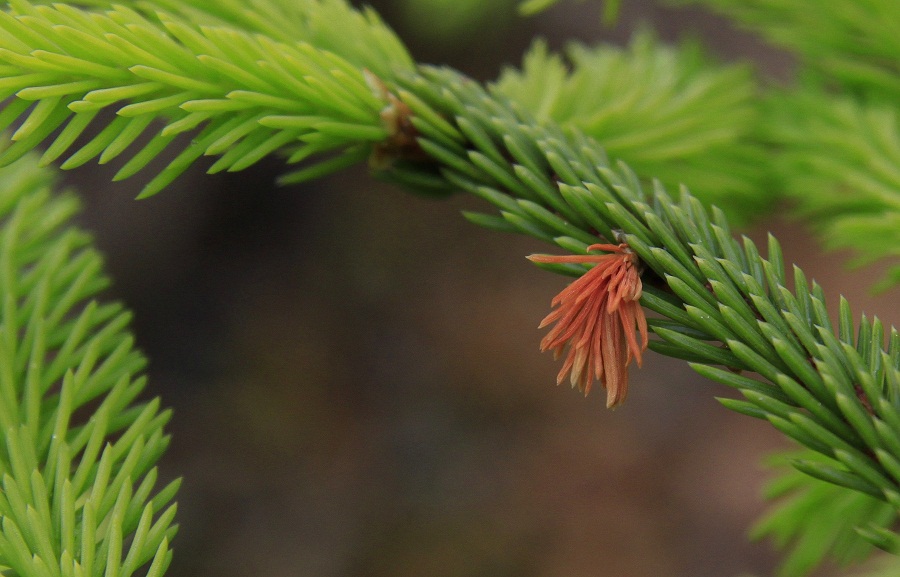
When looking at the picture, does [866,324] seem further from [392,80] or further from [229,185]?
[229,185]

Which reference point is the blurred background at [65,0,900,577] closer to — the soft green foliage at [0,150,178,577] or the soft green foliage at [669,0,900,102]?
the soft green foliage at [669,0,900,102]

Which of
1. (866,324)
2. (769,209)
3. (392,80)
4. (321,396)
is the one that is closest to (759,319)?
(866,324)

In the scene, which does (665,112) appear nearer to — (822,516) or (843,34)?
(843,34)

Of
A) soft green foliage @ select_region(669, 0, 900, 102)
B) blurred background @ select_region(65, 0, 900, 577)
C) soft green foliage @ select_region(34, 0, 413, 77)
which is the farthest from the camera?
blurred background @ select_region(65, 0, 900, 577)

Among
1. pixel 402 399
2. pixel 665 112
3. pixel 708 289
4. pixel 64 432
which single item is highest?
pixel 665 112

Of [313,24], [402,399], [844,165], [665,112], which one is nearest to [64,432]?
[313,24]

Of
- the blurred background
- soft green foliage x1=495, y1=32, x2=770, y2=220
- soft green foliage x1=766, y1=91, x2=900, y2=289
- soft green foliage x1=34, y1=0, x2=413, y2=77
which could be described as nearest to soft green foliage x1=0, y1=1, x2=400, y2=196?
soft green foliage x1=34, y1=0, x2=413, y2=77

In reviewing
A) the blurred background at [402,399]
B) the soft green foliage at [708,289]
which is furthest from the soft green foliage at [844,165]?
the blurred background at [402,399]
